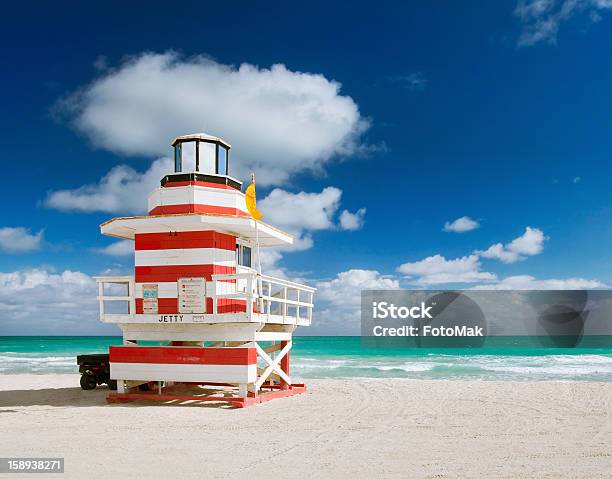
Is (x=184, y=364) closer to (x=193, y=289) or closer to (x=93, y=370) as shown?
(x=193, y=289)

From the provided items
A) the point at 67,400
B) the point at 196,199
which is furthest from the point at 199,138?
the point at 67,400

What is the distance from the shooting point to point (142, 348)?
12.6 meters

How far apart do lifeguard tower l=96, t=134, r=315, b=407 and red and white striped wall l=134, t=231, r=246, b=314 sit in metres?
0.02

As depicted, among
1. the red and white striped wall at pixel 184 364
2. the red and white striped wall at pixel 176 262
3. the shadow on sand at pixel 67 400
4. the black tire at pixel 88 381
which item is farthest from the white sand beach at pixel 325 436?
the red and white striped wall at pixel 176 262

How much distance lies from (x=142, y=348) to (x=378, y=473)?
7.24 meters

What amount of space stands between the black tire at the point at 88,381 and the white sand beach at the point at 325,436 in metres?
1.40

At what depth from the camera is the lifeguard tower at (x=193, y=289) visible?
1212cm

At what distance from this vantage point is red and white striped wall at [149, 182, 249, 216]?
1293cm

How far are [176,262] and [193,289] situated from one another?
71 centimetres

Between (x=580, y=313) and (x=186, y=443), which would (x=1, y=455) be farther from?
(x=580, y=313)

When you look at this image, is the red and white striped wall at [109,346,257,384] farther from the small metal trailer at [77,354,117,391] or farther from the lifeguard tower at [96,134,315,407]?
the small metal trailer at [77,354,117,391]

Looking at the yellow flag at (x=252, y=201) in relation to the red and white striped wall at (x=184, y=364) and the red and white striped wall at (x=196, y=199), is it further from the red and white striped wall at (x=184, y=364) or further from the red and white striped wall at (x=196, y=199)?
the red and white striped wall at (x=184, y=364)

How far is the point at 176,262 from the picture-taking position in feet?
41.7

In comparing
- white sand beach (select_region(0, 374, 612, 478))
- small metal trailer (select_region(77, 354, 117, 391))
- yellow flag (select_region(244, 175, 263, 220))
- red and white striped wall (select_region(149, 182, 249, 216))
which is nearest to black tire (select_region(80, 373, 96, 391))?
small metal trailer (select_region(77, 354, 117, 391))
